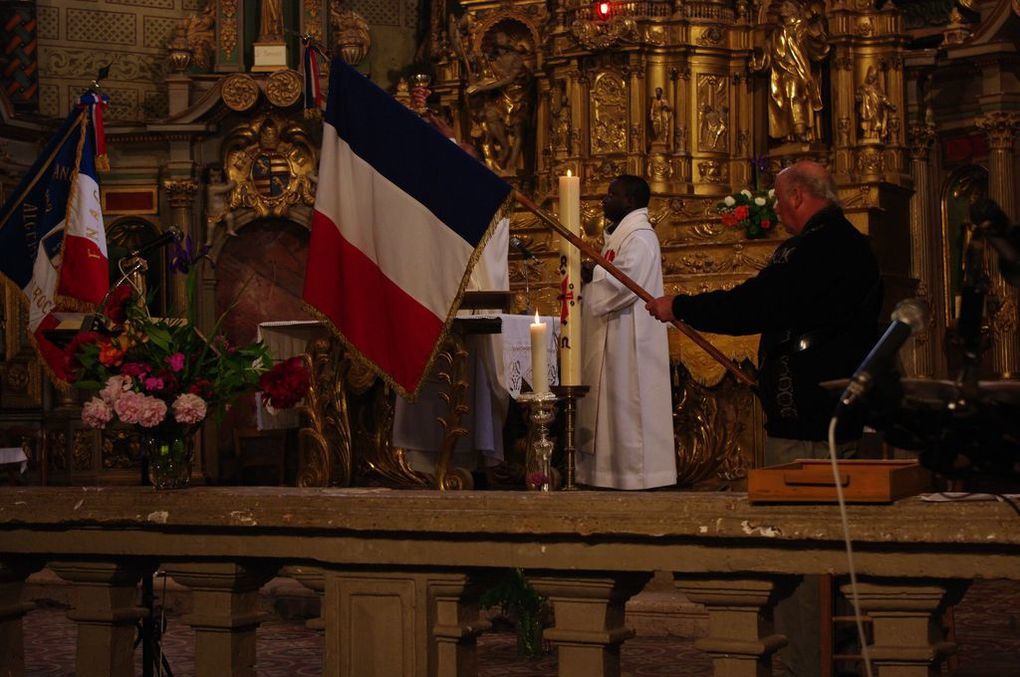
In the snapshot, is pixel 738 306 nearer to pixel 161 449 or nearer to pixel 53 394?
pixel 161 449

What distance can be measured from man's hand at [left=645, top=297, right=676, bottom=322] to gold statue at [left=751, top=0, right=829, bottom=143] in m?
6.47

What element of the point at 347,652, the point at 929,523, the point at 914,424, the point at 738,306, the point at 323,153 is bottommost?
the point at 347,652

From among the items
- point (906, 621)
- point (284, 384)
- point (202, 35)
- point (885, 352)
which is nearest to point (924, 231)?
point (202, 35)

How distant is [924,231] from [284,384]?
720cm

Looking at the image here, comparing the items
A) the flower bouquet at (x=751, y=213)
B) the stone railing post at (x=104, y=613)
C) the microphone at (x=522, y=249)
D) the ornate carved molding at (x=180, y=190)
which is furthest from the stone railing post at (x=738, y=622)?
the ornate carved molding at (x=180, y=190)

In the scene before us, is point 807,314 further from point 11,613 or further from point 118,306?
point 11,613

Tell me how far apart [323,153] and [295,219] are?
761cm

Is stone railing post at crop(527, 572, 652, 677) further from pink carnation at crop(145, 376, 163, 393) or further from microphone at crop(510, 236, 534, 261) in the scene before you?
microphone at crop(510, 236, 534, 261)

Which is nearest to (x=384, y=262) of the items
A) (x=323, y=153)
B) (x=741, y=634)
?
(x=323, y=153)

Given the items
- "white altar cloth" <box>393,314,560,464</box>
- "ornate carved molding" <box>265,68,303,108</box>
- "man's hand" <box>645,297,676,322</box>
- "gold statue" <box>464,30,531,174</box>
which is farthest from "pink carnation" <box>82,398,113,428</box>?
"ornate carved molding" <box>265,68,303,108</box>

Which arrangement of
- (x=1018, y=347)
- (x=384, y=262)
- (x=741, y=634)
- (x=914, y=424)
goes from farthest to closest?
(x=1018, y=347)
(x=384, y=262)
(x=741, y=634)
(x=914, y=424)

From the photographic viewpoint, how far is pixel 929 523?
2994 millimetres

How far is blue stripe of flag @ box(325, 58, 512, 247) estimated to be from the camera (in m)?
4.61

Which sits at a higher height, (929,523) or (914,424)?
(914,424)
